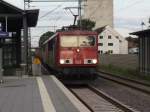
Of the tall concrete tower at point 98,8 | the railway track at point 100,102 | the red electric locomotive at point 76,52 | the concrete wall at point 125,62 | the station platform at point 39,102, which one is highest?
the tall concrete tower at point 98,8

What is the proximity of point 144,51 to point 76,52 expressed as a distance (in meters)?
10.8

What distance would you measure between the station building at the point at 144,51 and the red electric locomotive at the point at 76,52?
8047 millimetres

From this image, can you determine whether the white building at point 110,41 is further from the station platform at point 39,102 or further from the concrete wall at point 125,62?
the station platform at point 39,102

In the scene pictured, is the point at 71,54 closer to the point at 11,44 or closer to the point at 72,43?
the point at 72,43

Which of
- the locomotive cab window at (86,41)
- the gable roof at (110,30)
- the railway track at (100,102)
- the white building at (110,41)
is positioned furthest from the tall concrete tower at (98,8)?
the railway track at (100,102)

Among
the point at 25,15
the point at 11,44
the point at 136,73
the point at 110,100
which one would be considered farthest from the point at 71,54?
the point at 136,73

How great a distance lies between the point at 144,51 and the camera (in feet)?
121

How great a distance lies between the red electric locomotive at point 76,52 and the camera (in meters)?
27.0

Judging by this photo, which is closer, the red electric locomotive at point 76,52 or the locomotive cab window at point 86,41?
the red electric locomotive at point 76,52

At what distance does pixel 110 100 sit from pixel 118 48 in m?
120

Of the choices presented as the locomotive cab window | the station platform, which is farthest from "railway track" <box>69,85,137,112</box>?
the locomotive cab window

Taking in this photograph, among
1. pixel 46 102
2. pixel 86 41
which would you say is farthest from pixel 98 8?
pixel 46 102

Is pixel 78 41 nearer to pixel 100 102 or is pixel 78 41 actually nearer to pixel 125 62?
pixel 100 102

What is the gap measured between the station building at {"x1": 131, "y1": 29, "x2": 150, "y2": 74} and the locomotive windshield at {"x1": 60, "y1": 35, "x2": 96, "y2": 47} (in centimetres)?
787
